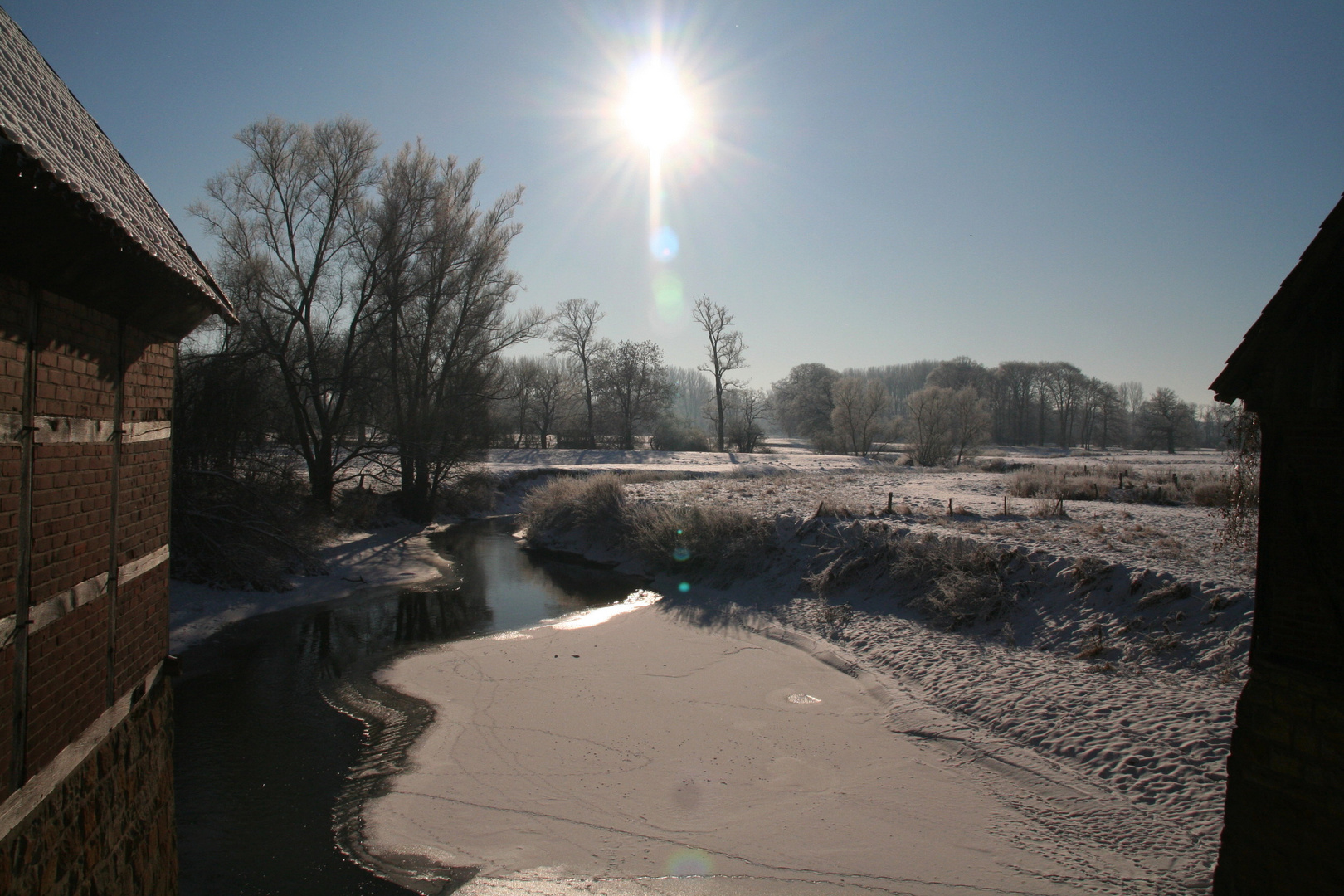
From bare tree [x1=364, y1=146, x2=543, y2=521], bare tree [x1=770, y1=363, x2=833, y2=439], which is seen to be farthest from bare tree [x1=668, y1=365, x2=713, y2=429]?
bare tree [x1=364, y1=146, x2=543, y2=521]

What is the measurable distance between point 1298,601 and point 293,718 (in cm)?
1141

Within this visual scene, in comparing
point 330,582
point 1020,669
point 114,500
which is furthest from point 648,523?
point 114,500

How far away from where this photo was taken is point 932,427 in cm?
4756

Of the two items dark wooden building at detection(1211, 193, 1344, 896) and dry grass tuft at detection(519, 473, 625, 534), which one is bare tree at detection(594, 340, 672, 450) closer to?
dry grass tuft at detection(519, 473, 625, 534)

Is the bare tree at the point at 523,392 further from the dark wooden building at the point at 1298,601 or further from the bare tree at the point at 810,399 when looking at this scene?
the dark wooden building at the point at 1298,601

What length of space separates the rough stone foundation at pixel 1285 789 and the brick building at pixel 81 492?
23.2ft

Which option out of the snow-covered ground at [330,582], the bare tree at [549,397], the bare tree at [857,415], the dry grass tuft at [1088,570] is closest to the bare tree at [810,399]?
the bare tree at [857,415]

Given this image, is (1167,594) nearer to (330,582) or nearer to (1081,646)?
(1081,646)

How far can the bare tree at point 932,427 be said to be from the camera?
1850 inches

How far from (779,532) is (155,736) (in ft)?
50.2

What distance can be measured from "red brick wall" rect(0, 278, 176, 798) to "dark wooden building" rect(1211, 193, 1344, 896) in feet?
22.9

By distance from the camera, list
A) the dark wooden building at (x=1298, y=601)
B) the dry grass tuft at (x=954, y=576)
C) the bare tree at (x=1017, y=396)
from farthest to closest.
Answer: the bare tree at (x=1017, y=396) → the dry grass tuft at (x=954, y=576) → the dark wooden building at (x=1298, y=601)

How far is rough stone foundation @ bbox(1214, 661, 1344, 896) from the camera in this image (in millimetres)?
4262

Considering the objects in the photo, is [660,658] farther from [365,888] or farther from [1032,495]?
[1032,495]
